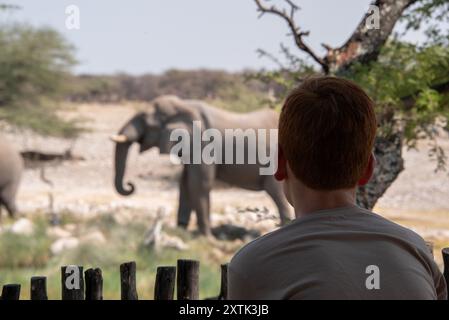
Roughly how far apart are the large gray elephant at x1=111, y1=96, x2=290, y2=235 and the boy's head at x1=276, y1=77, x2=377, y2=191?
7.74 m

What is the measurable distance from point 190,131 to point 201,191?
2.23 ft

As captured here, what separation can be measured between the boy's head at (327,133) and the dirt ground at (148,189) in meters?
8.15

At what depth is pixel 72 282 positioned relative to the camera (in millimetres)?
2531

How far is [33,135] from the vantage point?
57.3ft

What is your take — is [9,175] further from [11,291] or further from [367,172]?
[367,172]

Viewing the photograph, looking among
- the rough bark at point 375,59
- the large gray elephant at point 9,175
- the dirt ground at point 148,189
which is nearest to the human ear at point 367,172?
the rough bark at point 375,59

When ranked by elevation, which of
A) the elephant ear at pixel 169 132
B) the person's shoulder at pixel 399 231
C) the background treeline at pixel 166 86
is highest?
the background treeline at pixel 166 86

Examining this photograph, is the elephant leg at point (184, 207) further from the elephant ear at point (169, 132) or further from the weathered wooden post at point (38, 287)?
the weathered wooden post at point (38, 287)

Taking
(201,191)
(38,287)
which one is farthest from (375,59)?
(201,191)

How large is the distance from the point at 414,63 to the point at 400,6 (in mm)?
423

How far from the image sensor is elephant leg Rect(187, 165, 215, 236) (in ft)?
29.9

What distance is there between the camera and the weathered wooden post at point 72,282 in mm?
2500
